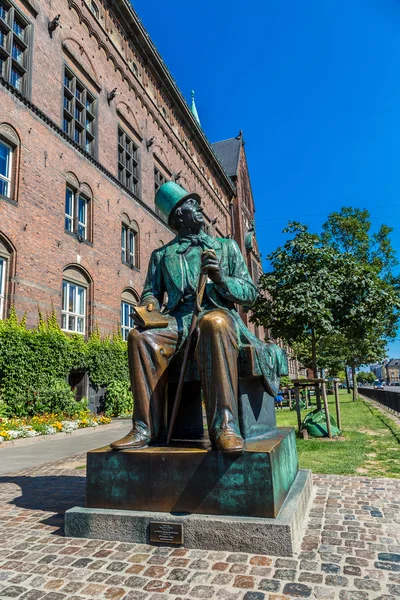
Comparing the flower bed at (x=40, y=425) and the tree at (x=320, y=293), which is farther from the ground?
the tree at (x=320, y=293)

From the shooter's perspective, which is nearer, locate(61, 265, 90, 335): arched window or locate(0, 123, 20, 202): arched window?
locate(0, 123, 20, 202): arched window

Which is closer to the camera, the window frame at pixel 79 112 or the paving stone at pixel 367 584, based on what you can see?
the paving stone at pixel 367 584

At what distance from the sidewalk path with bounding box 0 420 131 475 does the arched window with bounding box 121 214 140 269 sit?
34.0 ft

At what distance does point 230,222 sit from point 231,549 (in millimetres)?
41992

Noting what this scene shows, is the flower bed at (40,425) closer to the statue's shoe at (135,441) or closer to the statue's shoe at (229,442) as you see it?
the statue's shoe at (135,441)

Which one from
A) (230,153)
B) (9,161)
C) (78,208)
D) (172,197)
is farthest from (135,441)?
(230,153)

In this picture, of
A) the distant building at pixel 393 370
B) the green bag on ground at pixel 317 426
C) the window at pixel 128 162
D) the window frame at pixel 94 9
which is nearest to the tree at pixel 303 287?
the green bag on ground at pixel 317 426

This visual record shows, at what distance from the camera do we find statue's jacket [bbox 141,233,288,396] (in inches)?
147

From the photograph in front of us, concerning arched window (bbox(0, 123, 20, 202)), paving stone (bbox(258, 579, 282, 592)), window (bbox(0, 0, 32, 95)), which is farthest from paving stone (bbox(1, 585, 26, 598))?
window (bbox(0, 0, 32, 95))

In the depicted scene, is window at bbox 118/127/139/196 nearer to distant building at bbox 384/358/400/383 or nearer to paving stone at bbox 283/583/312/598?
paving stone at bbox 283/583/312/598

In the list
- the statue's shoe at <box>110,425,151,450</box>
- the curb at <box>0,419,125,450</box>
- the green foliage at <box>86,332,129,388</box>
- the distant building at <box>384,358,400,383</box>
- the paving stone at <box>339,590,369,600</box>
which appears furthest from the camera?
the distant building at <box>384,358,400,383</box>

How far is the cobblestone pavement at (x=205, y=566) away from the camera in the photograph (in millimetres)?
2312

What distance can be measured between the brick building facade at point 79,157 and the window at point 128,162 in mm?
60

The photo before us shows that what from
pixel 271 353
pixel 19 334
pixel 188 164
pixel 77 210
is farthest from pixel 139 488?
pixel 188 164
